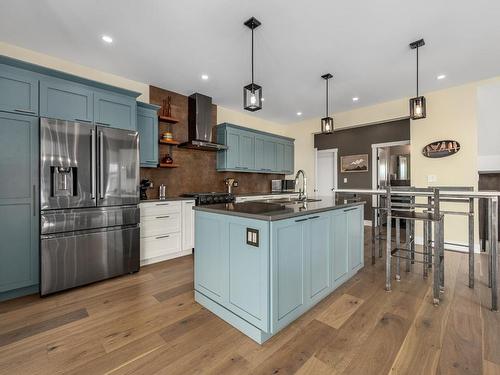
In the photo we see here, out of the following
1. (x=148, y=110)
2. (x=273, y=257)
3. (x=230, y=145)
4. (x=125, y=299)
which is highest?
(x=148, y=110)

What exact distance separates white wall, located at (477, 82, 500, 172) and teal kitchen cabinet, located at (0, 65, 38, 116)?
6114mm

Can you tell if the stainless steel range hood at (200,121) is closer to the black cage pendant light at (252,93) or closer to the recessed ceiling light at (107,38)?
the recessed ceiling light at (107,38)

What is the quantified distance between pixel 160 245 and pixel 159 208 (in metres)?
0.54

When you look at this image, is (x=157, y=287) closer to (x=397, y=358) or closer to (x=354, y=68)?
(x=397, y=358)

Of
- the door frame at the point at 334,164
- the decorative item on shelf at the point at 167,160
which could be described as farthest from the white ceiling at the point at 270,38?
the door frame at the point at 334,164

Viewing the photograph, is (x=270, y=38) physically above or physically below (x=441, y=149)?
above

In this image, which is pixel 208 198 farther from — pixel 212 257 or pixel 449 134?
pixel 449 134

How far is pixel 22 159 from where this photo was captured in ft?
7.77

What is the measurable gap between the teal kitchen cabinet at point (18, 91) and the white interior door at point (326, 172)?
5720 mm

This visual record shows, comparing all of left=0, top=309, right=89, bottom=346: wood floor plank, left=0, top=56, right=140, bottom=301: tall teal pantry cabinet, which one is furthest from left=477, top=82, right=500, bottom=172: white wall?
left=0, top=309, right=89, bottom=346: wood floor plank

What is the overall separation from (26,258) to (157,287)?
52.4 inches

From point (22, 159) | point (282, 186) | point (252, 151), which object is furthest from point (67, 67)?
point (282, 186)

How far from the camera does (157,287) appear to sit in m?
2.62

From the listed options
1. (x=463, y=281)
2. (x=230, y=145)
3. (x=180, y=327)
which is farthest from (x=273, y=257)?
(x=230, y=145)
